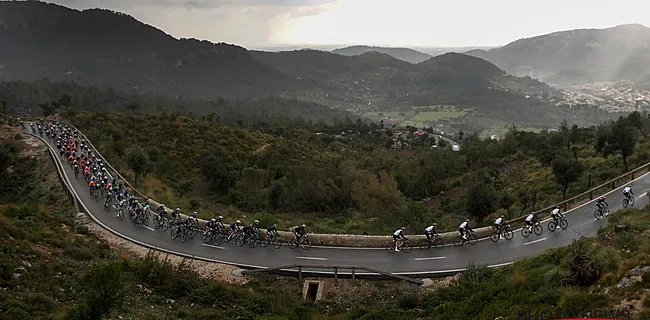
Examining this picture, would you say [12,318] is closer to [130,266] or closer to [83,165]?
[130,266]

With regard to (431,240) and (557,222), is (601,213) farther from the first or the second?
(431,240)

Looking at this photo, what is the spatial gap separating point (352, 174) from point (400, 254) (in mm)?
20171

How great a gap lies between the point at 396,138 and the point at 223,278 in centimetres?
9456

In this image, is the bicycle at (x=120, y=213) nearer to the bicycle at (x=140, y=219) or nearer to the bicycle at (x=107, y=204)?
the bicycle at (x=140, y=219)

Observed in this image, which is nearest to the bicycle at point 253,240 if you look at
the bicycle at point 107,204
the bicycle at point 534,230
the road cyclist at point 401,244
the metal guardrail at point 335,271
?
the metal guardrail at point 335,271

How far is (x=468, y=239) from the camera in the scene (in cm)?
1994

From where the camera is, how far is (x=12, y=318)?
1055 cm

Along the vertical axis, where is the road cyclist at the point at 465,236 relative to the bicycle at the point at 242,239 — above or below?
above

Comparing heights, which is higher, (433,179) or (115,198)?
(433,179)

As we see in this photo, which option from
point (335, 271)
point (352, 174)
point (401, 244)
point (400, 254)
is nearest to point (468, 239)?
point (401, 244)

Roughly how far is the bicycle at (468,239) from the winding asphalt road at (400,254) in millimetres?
289

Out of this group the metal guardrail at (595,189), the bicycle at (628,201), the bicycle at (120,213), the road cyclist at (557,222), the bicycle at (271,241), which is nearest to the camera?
the road cyclist at (557,222)

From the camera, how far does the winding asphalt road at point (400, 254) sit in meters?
17.9

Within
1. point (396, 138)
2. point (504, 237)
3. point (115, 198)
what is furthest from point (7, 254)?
point (396, 138)
